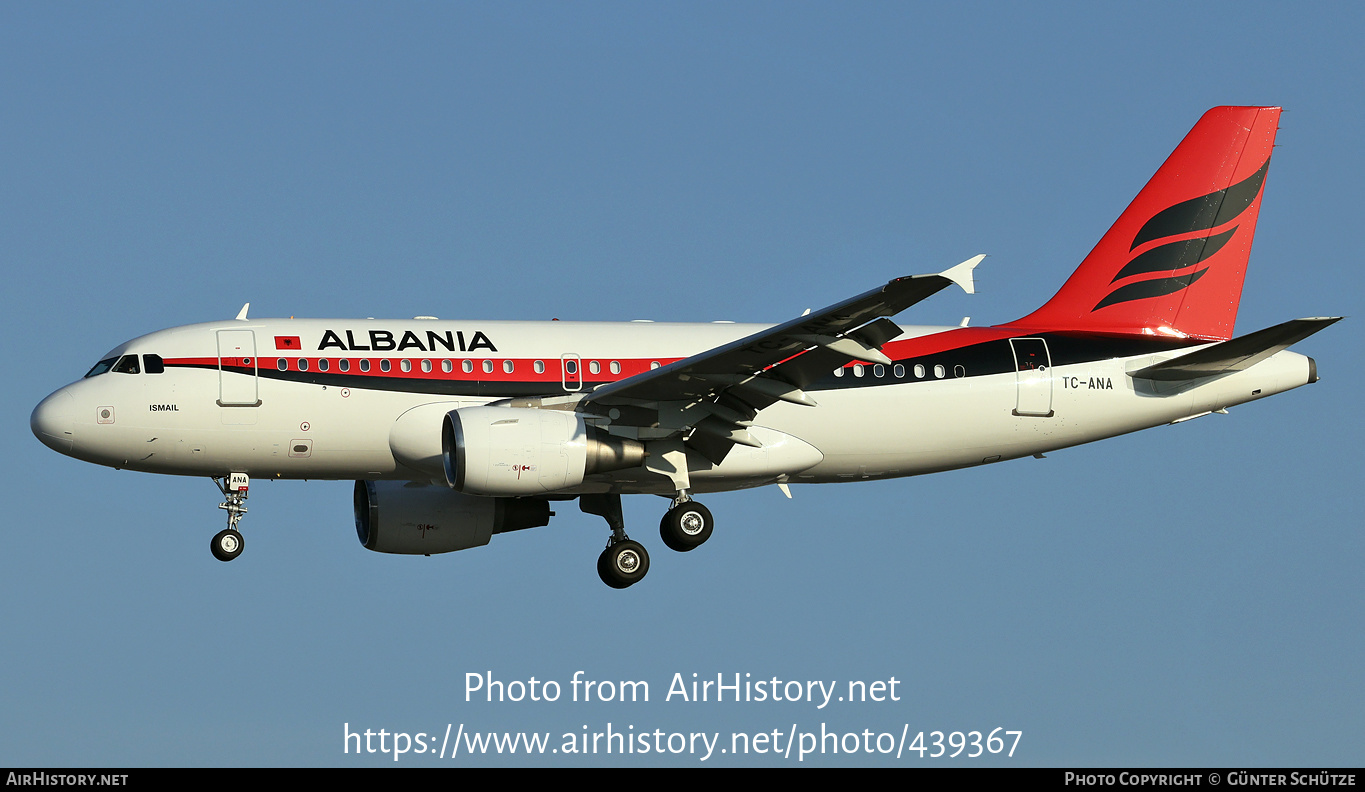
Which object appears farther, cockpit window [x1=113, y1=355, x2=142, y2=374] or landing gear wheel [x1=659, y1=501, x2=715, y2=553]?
landing gear wheel [x1=659, y1=501, x2=715, y2=553]

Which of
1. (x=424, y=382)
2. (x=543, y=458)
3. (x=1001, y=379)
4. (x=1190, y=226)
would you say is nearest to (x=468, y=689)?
(x=543, y=458)

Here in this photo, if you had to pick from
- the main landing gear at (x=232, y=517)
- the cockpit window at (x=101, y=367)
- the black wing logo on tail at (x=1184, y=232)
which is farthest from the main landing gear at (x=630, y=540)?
the black wing logo on tail at (x=1184, y=232)

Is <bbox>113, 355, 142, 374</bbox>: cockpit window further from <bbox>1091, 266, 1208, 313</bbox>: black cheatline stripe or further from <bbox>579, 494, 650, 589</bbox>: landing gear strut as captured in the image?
<bbox>1091, 266, 1208, 313</bbox>: black cheatline stripe

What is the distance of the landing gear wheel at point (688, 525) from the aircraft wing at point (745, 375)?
997 mm

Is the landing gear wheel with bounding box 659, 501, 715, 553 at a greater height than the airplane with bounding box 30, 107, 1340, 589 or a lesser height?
lesser

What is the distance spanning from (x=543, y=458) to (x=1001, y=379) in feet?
Result: 30.1

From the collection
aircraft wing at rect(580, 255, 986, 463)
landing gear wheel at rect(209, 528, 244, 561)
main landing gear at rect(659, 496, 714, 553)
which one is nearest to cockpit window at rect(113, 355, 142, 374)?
landing gear wheel at rect(209, 528, 244, 561)

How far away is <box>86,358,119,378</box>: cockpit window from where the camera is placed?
94.6 ft

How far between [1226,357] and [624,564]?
A: 11659 mm

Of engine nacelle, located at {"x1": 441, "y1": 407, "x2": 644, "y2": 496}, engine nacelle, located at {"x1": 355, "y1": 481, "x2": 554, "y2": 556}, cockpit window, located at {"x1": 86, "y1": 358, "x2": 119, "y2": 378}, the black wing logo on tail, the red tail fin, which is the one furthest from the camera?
the black wing logo on tail

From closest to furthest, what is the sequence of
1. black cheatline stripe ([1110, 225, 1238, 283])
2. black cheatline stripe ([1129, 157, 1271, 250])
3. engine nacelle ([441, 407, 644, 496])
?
1. engine nacelle ([441, 407, 644, 496])
2. black cheatline stripe ([1110, 225, 1238, 283])
3. black cheatline stripe ([1129, 157, 1271, 250])

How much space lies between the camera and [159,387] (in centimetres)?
2830

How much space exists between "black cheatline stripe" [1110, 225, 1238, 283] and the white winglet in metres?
12.6

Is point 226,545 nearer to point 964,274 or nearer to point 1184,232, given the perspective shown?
point 964,274
